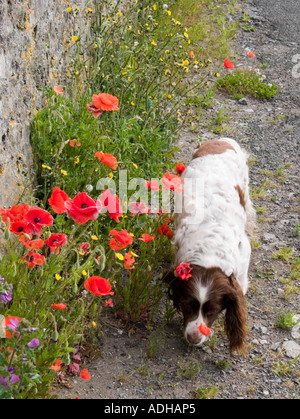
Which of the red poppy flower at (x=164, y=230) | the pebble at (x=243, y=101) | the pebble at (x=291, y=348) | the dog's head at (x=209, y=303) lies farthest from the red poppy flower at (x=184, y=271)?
the pebble at (x=243, y=101)

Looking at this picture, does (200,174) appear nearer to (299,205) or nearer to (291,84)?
(299,205)

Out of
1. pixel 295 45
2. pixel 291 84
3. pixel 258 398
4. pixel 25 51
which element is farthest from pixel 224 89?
pixel 258 398

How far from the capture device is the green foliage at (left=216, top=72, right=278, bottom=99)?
258 inches

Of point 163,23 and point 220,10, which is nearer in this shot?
point 163,23

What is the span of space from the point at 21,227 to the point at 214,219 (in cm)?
166

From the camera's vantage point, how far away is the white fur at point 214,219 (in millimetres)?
3635

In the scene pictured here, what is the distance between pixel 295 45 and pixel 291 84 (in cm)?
105

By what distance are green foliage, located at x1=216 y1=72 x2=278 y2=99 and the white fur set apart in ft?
7.10

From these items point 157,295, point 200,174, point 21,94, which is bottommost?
point 157,295

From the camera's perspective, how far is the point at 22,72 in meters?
3.51

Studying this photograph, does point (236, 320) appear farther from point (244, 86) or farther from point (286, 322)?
point (244, 86)

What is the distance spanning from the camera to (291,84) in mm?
6891

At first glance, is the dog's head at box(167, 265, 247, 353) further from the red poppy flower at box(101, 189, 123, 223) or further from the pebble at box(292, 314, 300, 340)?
the red poppy flower at box(101, 189, 123, 223)

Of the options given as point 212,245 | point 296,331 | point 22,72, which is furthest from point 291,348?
point 22,72
